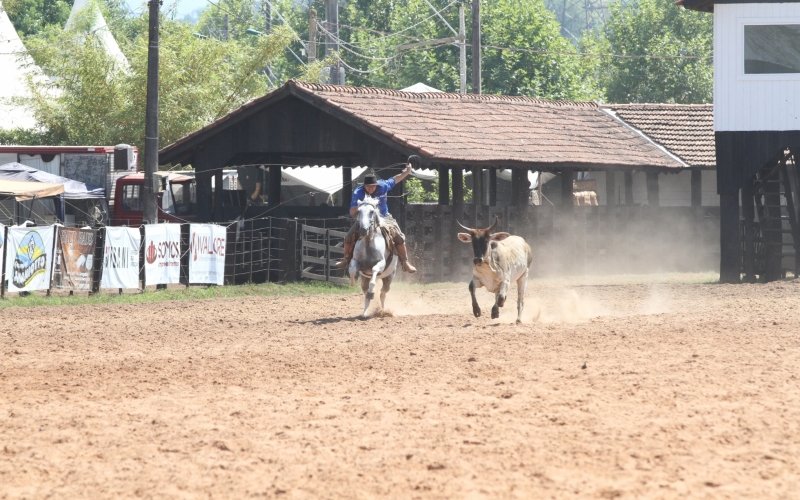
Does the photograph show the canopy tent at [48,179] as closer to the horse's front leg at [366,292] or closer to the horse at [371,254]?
the horse's front leg at [366,292]

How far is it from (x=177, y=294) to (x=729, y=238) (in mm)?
12927

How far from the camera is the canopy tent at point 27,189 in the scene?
109ft

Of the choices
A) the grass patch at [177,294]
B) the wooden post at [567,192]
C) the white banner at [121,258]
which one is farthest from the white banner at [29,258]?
the wooden post at [567,192]

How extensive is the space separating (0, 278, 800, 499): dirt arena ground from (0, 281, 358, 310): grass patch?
3883mm

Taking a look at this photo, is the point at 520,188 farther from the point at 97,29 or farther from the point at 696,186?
the point at 97,29

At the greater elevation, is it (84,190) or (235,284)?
(84,190)

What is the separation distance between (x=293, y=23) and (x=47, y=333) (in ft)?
248

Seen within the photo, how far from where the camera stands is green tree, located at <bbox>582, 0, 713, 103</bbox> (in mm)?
71062

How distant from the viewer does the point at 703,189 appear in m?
42.4

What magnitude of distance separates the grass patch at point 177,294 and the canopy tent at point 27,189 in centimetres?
673

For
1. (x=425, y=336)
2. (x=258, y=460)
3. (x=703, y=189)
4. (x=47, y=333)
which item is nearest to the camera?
(x=258, y=460)

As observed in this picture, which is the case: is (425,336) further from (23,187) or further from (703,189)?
(703,189)

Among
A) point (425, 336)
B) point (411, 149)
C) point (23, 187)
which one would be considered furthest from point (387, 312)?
point (23, 187)

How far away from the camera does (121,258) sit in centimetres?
2730
